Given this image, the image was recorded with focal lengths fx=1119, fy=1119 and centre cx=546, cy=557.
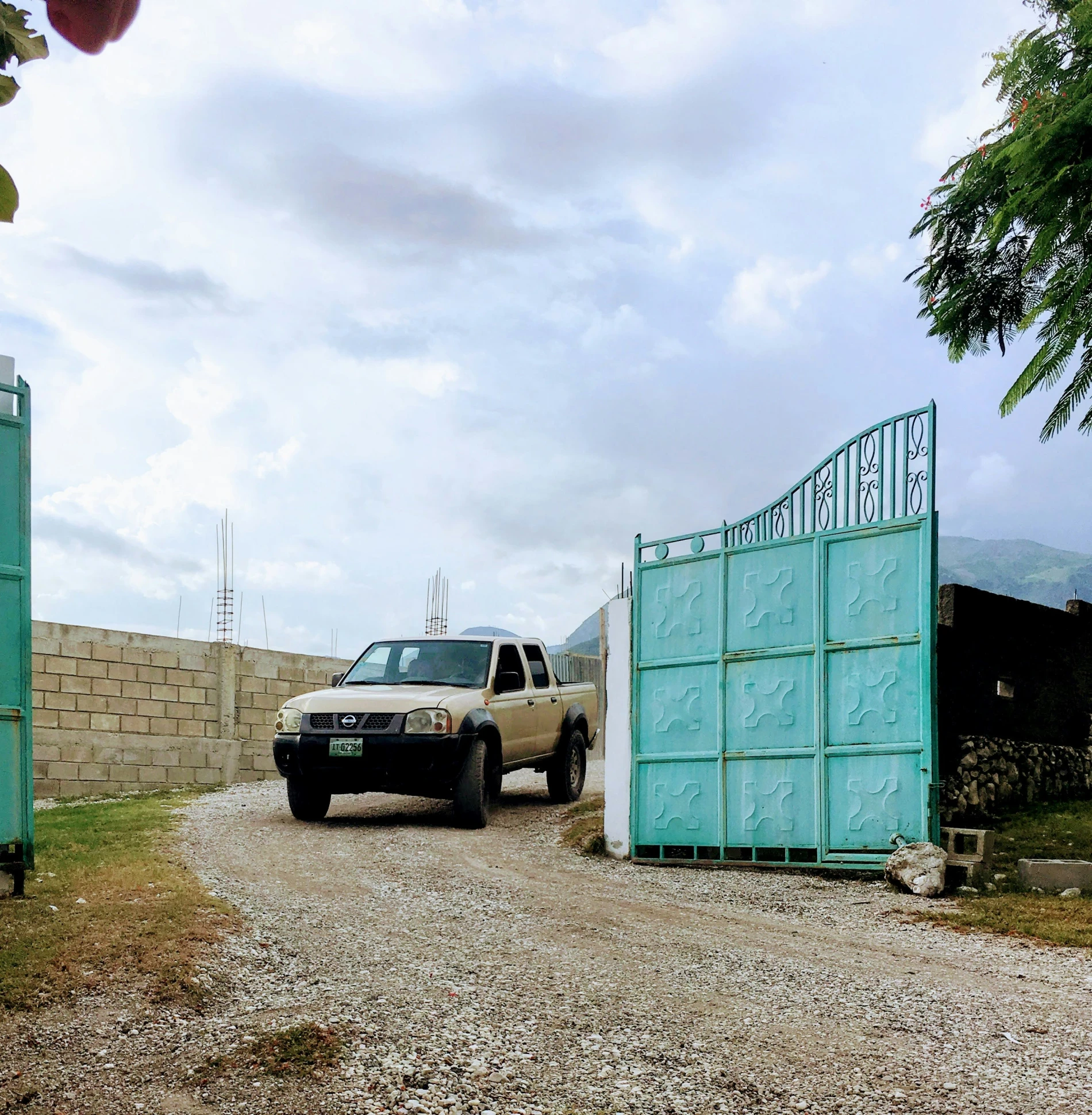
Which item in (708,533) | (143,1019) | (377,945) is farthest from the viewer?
(708,533)

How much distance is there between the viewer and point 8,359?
8125mm

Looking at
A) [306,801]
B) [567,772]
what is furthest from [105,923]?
[567,772]

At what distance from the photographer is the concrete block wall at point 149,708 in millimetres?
15711

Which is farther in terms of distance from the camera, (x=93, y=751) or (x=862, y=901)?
(x=93, y=751)

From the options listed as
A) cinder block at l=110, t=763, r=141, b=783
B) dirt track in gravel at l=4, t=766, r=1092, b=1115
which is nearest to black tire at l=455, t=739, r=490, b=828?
dirt track in gravel at l=4, t=766, r=1092, b=1115

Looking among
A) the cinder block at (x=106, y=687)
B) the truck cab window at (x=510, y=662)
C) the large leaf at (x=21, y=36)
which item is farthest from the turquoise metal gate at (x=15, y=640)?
the cinder block at (x=106, y=687)

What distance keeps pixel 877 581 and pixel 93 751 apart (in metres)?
11.8

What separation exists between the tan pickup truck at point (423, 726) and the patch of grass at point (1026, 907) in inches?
194

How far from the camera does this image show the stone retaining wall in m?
13.4

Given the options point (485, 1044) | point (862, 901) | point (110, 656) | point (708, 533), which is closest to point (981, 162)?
point (708, 533)

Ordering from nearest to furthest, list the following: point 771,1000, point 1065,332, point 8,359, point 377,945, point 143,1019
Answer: point 143,1019 < point 771,1000 < point 377,945 < point 8,359 < point 1065,332

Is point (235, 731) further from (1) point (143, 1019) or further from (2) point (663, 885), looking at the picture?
(1) point (143, 1019)

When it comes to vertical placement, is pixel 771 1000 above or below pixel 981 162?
below

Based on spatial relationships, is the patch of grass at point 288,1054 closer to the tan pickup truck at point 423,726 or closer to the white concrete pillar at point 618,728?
the white concrete pillar at point 618,728
